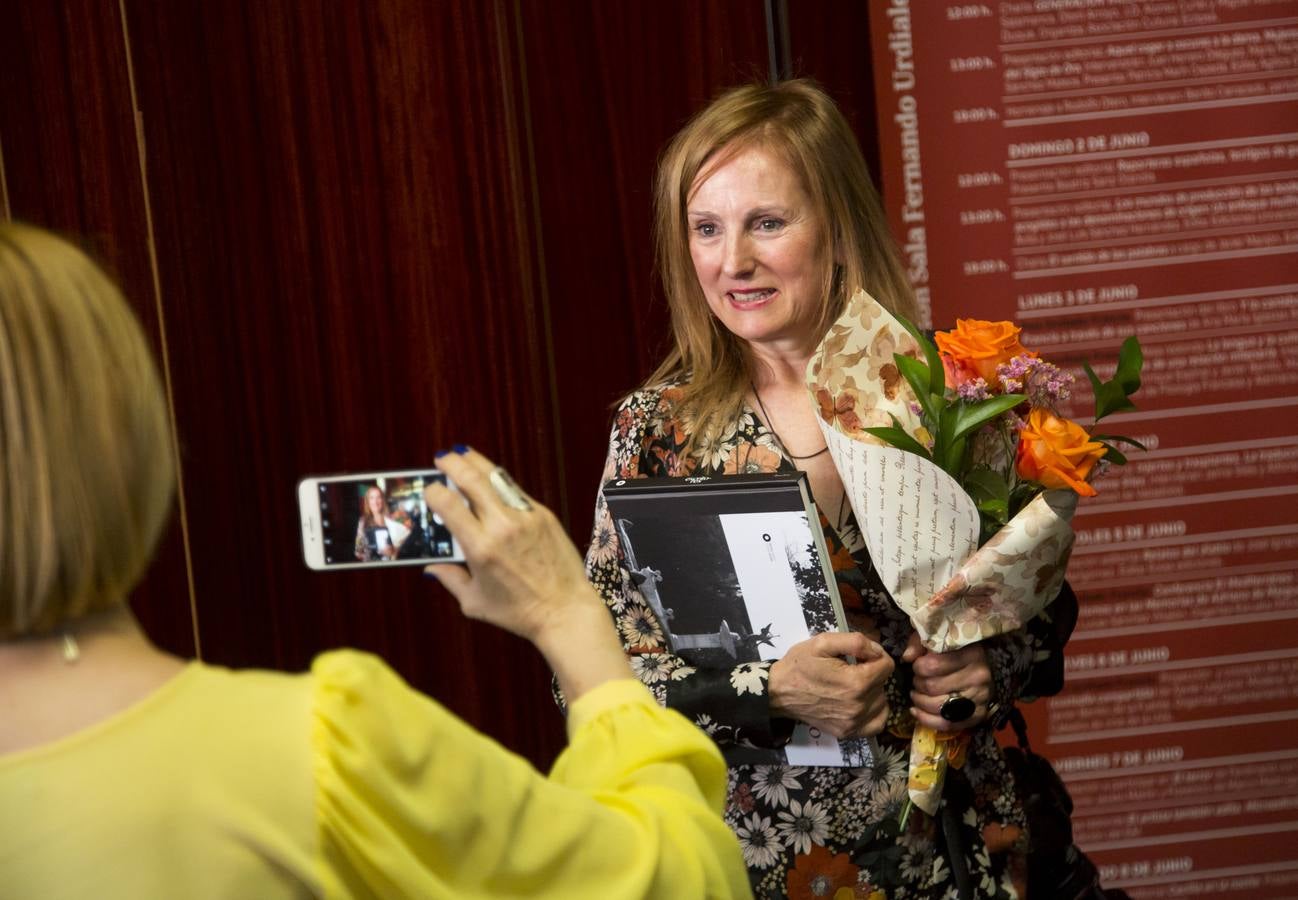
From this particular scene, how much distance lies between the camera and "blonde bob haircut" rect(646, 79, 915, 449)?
1.91 m

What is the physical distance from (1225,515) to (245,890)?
8.28 ft

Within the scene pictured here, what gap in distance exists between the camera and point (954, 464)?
64.4 inches

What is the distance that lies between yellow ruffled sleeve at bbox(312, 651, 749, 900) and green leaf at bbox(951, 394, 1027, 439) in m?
0.68

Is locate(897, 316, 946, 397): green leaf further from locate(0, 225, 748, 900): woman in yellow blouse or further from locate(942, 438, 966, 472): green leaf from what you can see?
locate(0, 225, 748, 900): woman in yellow blouse

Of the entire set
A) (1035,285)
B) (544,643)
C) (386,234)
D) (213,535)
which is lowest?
(213,535)

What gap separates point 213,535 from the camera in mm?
2811

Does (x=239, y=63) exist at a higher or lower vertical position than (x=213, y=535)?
higher

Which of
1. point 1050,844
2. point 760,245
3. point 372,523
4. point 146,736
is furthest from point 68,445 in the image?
point 1050,844

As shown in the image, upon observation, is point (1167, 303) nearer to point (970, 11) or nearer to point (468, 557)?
point (970, 11)

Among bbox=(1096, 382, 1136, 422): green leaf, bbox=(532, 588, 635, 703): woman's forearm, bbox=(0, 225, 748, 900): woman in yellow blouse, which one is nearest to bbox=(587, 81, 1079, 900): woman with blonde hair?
bbox=(1096, 382, 1136, 422): green leaf

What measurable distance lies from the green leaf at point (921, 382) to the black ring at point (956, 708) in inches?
14.0

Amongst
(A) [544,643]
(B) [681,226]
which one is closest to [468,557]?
(A) [544,643]

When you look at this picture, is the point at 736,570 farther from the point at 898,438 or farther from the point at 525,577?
the point at 525,577

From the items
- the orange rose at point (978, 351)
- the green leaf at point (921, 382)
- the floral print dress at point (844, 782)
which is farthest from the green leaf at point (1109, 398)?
the floral print dress at point (844, 782)
